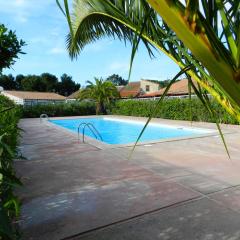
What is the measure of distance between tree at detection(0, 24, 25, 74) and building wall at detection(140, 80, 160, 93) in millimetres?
53400

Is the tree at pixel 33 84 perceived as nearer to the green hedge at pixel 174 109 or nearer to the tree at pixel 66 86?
the tree at pixel 66 86

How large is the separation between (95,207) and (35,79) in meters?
81.0

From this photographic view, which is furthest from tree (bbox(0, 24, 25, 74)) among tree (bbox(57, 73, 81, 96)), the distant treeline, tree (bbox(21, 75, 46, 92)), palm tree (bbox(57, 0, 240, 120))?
tree (bbox(57, 73, 81, 96))

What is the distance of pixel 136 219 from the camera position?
3977 mm

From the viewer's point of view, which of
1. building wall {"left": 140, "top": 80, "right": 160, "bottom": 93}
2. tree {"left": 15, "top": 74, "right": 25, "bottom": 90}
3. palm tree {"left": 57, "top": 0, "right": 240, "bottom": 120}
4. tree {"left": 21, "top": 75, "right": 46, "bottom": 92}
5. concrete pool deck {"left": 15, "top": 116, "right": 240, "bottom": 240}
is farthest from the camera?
tree {"left": 15, "top": 74, "right": 25, "bottom": 90}

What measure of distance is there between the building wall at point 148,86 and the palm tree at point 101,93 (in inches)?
1051

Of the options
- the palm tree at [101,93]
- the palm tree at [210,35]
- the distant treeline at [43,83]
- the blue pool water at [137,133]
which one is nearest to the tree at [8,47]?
the palm tree at [210,35]

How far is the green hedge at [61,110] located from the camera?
28.7m

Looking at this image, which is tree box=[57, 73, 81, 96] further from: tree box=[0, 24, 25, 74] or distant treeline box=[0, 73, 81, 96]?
tree box=[0, 24, 25, 74]

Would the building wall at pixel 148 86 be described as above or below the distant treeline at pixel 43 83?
below

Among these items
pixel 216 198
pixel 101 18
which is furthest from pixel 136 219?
pixel 101 18

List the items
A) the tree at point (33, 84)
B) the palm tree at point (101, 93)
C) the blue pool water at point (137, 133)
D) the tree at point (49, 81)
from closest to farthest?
the blue pool water at point (137, 133), the palm tree at point (101, 93), the tree at point (33, 84), the tree at point (49, 81)

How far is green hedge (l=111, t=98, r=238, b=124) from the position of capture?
16531mm

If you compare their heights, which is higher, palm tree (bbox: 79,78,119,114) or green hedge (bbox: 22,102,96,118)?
palm tree (bbox: 79,78,119,114)
